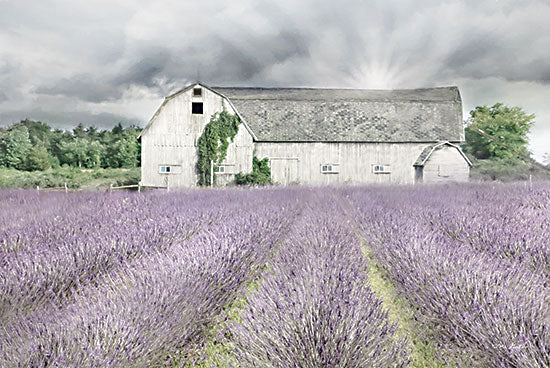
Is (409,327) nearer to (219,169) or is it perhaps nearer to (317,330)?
(317,330)

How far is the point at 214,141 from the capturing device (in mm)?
15367

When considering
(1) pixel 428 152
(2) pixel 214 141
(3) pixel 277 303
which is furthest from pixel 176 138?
(3) pixel 277 303

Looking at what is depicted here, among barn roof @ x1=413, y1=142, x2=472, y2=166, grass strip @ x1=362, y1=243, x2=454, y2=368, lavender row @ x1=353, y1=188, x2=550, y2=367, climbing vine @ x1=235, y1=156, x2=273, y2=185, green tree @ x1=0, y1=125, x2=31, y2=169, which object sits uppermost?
green tree @ x1=0, y1=125, x2=31, y2=169

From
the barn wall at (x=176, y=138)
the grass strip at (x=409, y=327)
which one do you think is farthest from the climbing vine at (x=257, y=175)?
the grass strip at (x=409, y=327)

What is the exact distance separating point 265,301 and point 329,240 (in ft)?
5.47

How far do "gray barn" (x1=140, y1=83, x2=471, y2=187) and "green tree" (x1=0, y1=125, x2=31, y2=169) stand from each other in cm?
2264

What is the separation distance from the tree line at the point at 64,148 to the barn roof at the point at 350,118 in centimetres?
2304

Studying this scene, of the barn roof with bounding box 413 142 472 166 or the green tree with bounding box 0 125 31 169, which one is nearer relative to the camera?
the barn roof with bounding box 413 142 472 166

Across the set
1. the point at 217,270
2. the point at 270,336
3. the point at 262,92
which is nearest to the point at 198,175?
the point at 262,92

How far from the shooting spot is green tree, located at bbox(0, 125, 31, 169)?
98.1 feet

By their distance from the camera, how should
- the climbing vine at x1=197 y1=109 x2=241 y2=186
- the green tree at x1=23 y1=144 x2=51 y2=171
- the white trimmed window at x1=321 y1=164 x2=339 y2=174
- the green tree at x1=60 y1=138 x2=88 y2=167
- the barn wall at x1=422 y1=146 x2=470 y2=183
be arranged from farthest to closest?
the green tree at x1=60 y1=138 x2=88 y2=167
the green tree at x1=23 y1=144 x2=51 y2=171
the white trimmed window at x1=321 y1=164 x2=339 y2=174
the barn wall at x1=422 y1=146 x2=470 y2=183
the climbing vine at x1=197 y1=109 x2=241 y2=186

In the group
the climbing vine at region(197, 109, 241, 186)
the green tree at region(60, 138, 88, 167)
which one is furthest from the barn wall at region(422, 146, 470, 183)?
the green tree at region(60, 138, 88, 167)

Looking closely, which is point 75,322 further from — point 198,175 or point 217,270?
point 198,175

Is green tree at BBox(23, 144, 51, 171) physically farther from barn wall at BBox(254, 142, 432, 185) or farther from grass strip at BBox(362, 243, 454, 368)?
grass strip at BBox(362, 243, 454, 368)
